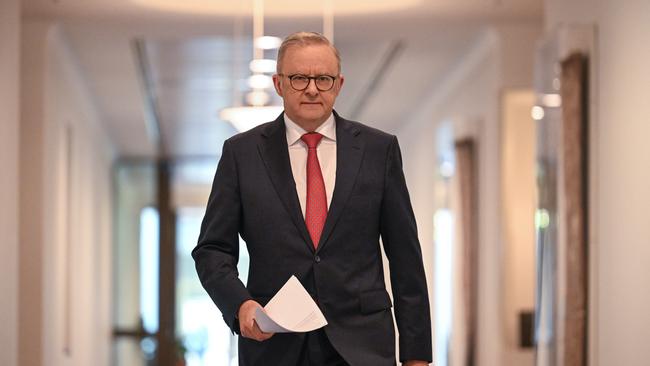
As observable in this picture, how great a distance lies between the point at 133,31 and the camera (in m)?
8.76

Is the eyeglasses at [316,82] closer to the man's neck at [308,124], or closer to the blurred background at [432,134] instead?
the man's neck at [308,124]

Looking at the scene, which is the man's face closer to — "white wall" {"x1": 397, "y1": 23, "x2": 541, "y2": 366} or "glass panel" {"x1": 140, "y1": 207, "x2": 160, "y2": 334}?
"white wall" {"x1": 397, "y1": 23, "x2": 541, "y2": 366}

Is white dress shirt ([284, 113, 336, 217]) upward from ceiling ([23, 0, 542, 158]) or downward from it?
downward

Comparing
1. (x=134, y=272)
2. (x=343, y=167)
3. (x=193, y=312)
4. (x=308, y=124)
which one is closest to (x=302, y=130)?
(x=308, y=124)

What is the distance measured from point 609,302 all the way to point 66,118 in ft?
17.9

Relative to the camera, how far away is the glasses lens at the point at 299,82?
107 inches

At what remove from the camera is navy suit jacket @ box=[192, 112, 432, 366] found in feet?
A: 8.96

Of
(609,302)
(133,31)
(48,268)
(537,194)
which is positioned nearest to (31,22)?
(133,31)

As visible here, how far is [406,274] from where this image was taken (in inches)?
110

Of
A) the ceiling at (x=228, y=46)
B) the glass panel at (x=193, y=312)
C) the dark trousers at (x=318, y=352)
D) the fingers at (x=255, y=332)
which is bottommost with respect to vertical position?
the glass panel at (x=193, y=312)

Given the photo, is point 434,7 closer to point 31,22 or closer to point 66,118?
point 31,22

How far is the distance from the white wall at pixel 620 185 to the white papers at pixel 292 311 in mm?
2589

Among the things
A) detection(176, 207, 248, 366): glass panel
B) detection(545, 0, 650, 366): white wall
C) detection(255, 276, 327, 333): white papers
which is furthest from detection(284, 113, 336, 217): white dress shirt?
detection(176, 207, 248, 366): glass panel

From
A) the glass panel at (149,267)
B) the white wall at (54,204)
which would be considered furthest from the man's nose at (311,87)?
the glass panel at (149,267)
